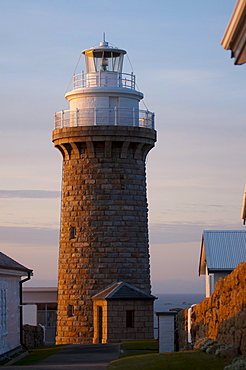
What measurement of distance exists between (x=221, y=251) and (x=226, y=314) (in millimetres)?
13890

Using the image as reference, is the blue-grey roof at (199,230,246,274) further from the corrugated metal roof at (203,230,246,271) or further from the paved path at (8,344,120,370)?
the paved path at (8,344,120,370)

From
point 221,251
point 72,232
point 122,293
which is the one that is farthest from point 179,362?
point 72,232

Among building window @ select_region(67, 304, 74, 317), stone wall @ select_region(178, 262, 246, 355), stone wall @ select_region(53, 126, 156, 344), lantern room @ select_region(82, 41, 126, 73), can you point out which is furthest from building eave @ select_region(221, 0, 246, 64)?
lantern room @ select_region(82, 41, 126, 73)

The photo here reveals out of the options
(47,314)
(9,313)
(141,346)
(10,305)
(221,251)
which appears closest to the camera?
(9,313)

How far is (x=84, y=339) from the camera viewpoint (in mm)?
33875

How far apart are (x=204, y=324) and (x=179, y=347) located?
4623 mm

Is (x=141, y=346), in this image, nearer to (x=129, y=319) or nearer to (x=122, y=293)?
(x=129, y=319)

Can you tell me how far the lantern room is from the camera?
116 ft

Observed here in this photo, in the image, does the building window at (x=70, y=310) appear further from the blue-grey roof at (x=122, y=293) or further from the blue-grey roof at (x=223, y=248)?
the blue-grey roof at (x=223, y=248)

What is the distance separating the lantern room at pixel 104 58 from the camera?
3544 cm

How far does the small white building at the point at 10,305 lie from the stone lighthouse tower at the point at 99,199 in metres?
4.66

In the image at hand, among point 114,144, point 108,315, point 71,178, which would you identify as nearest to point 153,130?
point 114,144

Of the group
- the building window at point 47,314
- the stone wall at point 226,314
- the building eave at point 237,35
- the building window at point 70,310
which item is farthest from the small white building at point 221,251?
the building eave at point 237,35

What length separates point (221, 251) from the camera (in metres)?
28.9
